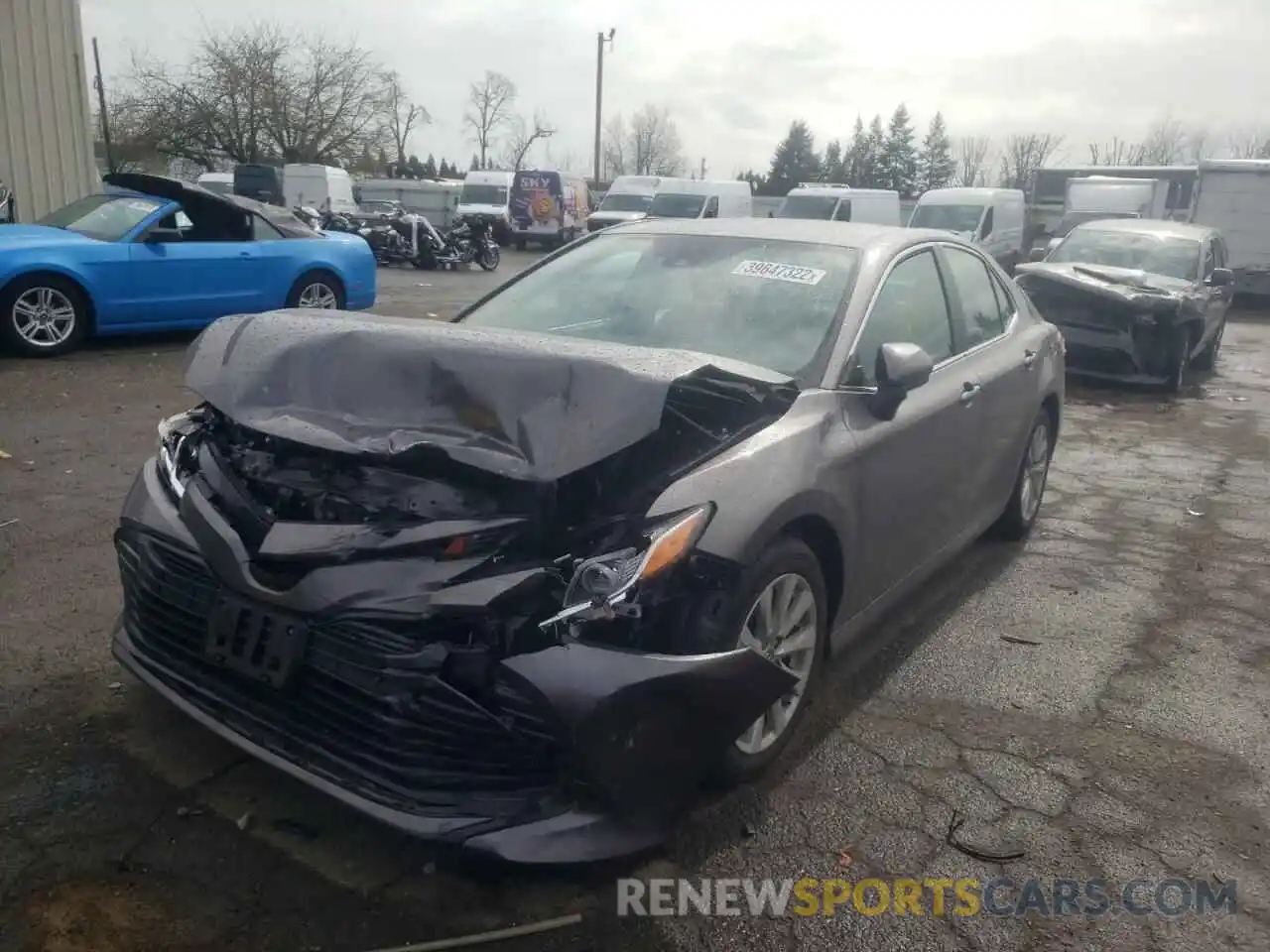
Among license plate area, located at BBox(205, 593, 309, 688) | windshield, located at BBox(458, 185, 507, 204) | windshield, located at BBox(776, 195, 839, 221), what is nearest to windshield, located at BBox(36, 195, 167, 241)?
license plate area, located at BBox(205, 593, 309, 688)

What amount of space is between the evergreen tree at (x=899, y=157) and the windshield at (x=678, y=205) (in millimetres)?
49370

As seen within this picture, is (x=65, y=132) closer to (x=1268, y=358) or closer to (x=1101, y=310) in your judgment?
(x=1101, y=310)

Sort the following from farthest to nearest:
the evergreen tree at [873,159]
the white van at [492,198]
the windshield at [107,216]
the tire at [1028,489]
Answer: the evergreen tree at [873,159]
the white van at [492,198]
the windshield at [107,216]
the tire at [1028,489]

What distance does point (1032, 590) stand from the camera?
16.0 feet

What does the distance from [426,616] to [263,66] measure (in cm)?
4422

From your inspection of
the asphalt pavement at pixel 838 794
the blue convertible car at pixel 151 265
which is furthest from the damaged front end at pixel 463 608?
the blue convertible car at pixel 151 265

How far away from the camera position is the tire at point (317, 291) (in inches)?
427

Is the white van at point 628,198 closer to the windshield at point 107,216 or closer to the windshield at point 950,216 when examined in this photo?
the windshield at point 950,216

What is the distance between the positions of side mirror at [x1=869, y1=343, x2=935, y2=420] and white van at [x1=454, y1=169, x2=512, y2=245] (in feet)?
95.3

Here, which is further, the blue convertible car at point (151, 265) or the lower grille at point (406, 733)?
the blue convertible car at point (151, 265)

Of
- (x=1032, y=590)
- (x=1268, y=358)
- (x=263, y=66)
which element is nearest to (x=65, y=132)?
(x=1032, y=590)

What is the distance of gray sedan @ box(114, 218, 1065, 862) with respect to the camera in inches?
92.5

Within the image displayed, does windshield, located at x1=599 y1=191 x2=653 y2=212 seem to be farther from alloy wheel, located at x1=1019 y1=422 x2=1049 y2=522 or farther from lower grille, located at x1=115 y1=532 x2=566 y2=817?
lower grille, located at x1=115 y1=532 x2=566 y2=817

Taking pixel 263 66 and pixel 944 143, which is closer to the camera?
pixel 263 66
